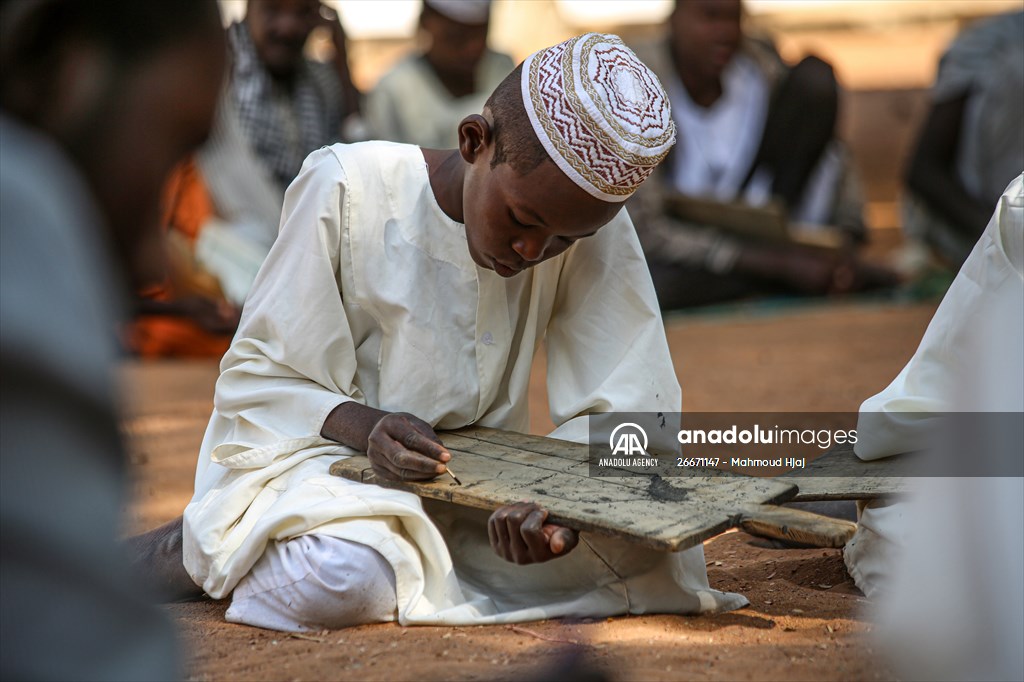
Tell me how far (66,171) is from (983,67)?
7.25 meters

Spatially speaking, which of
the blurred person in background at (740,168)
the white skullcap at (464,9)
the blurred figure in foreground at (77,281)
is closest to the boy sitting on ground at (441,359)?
the blurred figure in foreground at (77,281)

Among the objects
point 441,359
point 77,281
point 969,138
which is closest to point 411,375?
point 441,359

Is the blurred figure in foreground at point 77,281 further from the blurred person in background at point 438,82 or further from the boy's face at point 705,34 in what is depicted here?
the boy's face at point 705,34

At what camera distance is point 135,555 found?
3424mm

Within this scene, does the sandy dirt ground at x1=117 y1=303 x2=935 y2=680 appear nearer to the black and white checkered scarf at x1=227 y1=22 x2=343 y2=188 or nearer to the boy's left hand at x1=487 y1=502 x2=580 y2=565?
the boy's left hand at x1=487 y1=502 x2=580 y2=565

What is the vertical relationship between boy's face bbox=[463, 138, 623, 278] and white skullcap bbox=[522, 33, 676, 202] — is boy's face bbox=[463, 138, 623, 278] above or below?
below

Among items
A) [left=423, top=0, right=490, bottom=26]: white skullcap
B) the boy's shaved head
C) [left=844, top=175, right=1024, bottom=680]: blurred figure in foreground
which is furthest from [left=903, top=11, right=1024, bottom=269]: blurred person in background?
[left=844, top=175, right=1024, bottom=680]: blurred figure in foreground

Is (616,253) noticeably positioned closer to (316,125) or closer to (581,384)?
(581,384)

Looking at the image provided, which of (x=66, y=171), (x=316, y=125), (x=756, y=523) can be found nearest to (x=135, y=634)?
(x=66, y=171)

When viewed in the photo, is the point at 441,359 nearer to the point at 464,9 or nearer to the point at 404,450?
the point at 404,450

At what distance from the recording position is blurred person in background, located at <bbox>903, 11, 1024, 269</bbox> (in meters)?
7.54

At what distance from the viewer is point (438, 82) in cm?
824

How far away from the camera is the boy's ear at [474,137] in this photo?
315 centimetres

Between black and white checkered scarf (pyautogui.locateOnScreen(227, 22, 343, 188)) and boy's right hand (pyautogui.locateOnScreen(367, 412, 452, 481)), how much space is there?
4834mm
